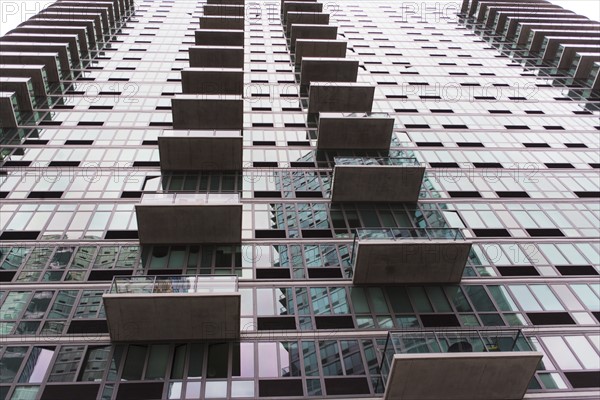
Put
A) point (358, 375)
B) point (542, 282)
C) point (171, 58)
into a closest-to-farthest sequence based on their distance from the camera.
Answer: point (358, 375), point (542, 282), point (171, 58)

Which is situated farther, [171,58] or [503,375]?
[171,58]

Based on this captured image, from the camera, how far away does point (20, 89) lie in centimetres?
3138

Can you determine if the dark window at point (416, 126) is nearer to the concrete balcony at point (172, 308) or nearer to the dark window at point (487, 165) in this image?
the dark window at point (487, 165)

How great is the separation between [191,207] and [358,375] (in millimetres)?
10102

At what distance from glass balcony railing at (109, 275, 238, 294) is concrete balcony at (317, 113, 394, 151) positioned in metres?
14.1

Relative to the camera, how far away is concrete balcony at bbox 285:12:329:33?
160 feet

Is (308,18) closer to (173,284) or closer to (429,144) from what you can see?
(429,144)

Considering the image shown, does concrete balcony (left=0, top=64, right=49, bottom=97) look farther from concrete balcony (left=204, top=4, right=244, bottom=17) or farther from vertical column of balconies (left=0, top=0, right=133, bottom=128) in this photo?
concrete balcony (left=204, top=4, right=244, bottom=17)

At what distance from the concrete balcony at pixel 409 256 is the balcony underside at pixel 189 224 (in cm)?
593

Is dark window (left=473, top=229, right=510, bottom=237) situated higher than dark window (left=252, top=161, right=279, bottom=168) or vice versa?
dark window (left=252, top=161, right=279, bottom=168)

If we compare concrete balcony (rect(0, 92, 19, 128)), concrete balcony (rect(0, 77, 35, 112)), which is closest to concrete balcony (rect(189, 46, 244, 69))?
concrete balcony (rect(0, 77, 35, 112))

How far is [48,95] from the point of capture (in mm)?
34438

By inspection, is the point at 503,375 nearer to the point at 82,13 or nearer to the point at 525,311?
the point at 525,311

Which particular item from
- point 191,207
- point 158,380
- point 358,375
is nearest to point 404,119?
point 191,207
